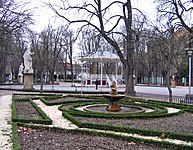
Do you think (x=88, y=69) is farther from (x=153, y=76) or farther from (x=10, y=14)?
(x=10, y=14)

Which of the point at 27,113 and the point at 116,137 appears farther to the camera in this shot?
the point at 27,113

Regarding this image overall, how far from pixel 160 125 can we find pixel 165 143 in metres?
3.14

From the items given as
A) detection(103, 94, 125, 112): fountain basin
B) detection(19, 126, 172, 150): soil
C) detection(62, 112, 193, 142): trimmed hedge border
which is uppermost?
detection(103, 94, 125, 112): fountain basin

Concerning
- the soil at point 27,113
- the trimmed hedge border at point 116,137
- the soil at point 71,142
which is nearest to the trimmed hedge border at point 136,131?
the trimmed hedge border at point 116,137

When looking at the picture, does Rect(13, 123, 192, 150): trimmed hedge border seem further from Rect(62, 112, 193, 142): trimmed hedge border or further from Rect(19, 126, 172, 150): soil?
Rect(62, 112, 193, 142): trimmed hedge border

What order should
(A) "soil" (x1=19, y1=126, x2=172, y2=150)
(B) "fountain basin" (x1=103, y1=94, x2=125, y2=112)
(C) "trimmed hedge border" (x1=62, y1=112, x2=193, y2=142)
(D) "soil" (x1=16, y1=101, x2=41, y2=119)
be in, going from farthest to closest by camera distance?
(B) "fountain basin" (x1=103, y1=94, x2=125, y2=112) < (D) "soil" (x1=16, y1=101, x2=41, y2=119) < (C) "trimmed hedge border" (x1=62, y1=112, x2=193, y2=142) < (A) "soil" (x1=19, y1=126, x2=172, y2=150)

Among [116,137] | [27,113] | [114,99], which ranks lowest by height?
[116,137]

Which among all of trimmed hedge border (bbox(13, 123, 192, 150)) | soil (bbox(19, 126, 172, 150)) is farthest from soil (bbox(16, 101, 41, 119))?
soil (bbox(19, 126, 172, 150))

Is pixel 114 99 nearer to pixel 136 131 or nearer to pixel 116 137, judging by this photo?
pixel 136 131

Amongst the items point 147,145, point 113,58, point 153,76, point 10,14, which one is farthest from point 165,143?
point 153,76

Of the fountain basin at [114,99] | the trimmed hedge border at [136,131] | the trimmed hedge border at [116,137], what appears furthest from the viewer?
the fountain basin at [114,99]

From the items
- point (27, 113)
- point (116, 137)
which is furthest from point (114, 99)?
point (116, 137)

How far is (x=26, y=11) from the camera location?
19.0m

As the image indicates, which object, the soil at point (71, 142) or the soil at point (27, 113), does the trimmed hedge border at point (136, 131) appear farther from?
the soil at point (27, 113)
